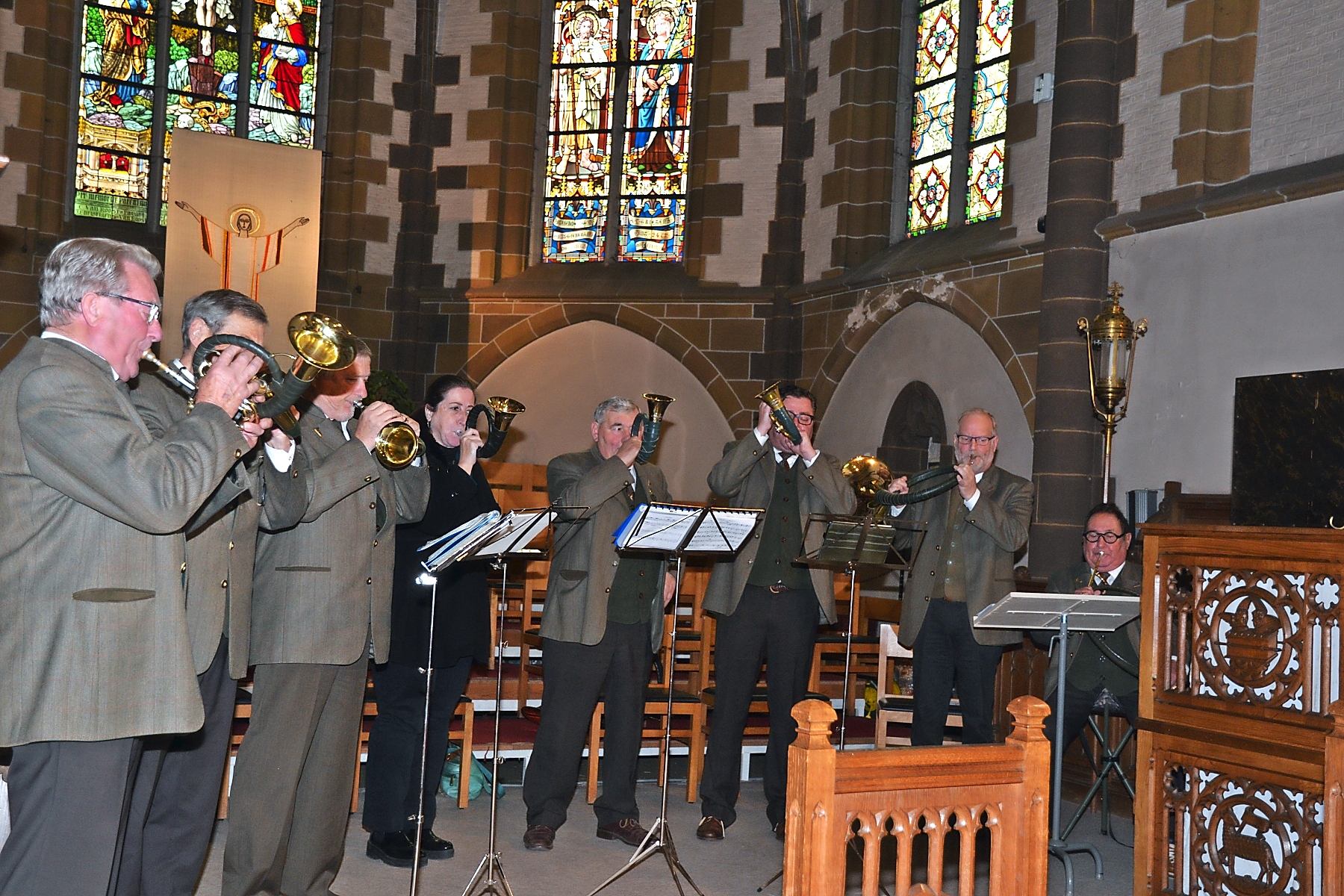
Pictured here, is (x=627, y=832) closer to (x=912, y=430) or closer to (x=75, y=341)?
(x=75, y=341)

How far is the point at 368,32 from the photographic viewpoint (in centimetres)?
1115

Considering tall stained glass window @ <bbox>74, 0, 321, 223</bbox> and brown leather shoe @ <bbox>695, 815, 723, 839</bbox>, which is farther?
tall stained glass window @ <bbox>74, 0, 321, 223</bbox>

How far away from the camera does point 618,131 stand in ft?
36.1

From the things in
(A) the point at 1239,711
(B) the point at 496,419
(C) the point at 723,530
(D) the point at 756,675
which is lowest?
(D) the point at 756,675

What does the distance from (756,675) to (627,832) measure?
0.79m

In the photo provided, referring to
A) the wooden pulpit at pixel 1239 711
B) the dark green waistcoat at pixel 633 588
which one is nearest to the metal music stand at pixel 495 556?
the dark green waistcoat at pixel 633 588

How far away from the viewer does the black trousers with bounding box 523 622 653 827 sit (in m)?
4.77

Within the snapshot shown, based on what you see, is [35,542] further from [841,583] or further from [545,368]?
[545,368]

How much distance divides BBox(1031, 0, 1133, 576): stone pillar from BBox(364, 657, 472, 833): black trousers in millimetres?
4159

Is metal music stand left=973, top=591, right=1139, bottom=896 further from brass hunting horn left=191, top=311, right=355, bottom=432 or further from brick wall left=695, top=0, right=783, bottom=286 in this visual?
brick wall left=695, top=0, right=783, bottom=286

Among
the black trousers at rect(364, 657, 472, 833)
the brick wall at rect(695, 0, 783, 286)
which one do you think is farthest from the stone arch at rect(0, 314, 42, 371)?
the black trousers at rect(364, 657, 472, 833)

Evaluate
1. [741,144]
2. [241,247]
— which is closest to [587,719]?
[241,247]

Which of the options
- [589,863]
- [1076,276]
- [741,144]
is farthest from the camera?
[741,144]

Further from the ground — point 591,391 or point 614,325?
point 614,325
